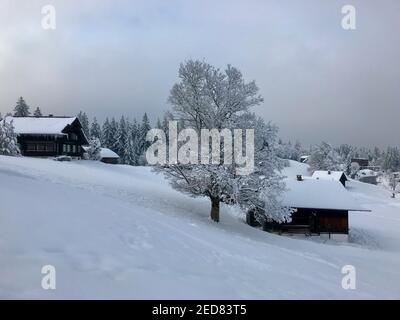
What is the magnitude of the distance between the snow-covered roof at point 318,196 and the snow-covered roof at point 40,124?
127 ft

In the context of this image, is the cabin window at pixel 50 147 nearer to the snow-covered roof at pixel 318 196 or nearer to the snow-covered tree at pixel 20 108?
the snow-covered tree at pixel 20 108

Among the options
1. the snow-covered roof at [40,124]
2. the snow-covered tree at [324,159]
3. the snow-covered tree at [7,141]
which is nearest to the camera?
the snow-covered tree at [7,141]

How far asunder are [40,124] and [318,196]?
45.4 metres

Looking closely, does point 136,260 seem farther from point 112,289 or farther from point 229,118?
point 229,118

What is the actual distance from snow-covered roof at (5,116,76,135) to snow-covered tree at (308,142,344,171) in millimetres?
70679

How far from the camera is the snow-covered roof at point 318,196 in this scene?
35.6 meters

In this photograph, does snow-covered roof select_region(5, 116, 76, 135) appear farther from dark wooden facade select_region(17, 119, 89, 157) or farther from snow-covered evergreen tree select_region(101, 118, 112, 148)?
snow-covered evergreen tree select_region(101, 118, 112, 148)

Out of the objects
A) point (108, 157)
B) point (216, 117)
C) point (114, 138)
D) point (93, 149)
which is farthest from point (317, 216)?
point (114, 138)

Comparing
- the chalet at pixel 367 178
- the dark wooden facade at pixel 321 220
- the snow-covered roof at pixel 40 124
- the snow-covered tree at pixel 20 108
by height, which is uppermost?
the snow-covered tree at pixel 20 108

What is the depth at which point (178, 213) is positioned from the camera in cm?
2536

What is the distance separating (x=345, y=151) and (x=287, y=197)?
16666cm

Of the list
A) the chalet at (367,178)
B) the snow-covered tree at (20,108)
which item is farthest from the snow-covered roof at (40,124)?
the chalet at (367,178)
